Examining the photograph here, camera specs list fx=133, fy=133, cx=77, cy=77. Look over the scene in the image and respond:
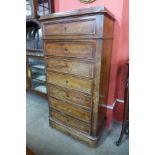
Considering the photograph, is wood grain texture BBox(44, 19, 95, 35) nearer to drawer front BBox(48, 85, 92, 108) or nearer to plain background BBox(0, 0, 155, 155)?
drawer front BBox(48, 85, 92, 108)

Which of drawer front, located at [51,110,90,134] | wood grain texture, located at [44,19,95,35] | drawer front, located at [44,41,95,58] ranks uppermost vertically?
wood grain texture, located at [44,19,95,35]

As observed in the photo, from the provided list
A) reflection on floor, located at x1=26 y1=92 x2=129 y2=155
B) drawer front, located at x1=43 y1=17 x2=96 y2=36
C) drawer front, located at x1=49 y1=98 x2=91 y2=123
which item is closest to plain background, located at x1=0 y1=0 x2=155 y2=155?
drawer front, located at x1=43 y1=17 x2=96 y2=36

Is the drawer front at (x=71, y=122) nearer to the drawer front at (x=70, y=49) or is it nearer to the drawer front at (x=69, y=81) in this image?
the drawer front at (x=69, y=81)

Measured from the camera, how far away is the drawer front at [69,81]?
136cm

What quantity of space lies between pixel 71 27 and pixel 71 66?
1.25ft

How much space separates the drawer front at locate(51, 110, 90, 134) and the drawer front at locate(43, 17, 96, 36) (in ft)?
3.24

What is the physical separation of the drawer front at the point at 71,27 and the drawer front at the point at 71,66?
286mm

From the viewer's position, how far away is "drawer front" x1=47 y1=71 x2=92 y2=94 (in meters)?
1.36

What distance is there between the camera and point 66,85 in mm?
1496

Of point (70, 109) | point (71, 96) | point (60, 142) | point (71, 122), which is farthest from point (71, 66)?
point (60, 142)
